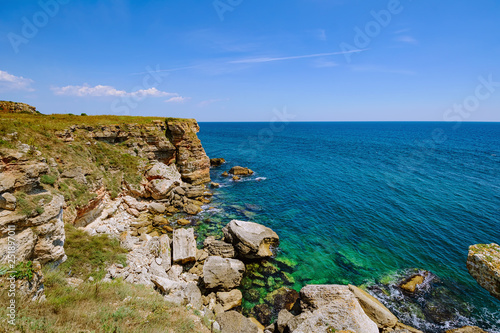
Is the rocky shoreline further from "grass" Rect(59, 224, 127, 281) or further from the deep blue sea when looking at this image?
the deep blue sea

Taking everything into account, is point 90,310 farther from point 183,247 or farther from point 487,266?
point 487,266

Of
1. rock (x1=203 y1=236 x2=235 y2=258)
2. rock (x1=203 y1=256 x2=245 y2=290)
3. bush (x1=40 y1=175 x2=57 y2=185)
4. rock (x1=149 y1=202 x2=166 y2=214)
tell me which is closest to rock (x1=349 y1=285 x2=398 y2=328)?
rock (x1=203 y1=256 x2=245 y2=290)

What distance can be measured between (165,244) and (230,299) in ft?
27.5

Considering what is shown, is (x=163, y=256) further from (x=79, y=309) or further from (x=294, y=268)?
(x=294, y=268)

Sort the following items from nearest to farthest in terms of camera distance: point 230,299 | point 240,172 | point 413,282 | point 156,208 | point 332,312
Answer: point 332,312 → point 230,299 → point 413,282 → point 156,208 → point 240,172

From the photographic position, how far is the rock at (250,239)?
20.5m

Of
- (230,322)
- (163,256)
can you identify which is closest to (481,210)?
(230,322)

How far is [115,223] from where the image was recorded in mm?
23156

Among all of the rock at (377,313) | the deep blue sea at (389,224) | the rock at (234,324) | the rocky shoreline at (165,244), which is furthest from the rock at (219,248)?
the rock at (377,313)

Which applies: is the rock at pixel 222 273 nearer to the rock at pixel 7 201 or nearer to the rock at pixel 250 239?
the rock at pixel 250 239

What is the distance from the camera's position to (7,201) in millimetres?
11977

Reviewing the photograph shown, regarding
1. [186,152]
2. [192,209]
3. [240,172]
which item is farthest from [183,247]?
[240,172]

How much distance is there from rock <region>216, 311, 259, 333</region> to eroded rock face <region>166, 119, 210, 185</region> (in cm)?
2880

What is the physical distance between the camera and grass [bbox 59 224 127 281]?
14.6 m
